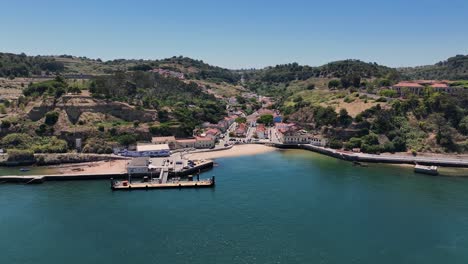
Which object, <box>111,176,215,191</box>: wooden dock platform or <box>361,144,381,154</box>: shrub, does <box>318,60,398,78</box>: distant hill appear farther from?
<box>111,176,215,191</box>: wooden dock platform

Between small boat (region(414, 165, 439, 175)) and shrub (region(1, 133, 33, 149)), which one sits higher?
shrub (region(1, 133, 33, 149))

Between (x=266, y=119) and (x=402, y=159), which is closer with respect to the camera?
(x=402, y=159)

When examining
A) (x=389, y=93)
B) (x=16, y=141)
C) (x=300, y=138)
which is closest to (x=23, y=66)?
(x=16, y=141)

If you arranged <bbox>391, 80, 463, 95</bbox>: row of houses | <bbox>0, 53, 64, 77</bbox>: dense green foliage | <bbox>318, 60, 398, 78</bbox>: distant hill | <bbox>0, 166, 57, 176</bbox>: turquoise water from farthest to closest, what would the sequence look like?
<bbox>318, 60, 398, 78</bbox>: distant hill < <bbox>0, 53, 64, 77</bbox>: dense green foliage < <bbox>391, 80, 463, 95</bbox>: row of houses < <bbox>0, 166, 57, 176</bbox>: turquoise water

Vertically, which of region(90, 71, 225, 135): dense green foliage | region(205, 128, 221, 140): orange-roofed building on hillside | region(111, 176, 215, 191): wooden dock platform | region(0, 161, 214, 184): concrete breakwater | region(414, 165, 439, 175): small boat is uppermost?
region(90, 71, 225, 135): dense green foliage

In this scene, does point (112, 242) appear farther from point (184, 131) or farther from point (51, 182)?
point (184, 131)

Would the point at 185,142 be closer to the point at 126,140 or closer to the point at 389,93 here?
the point at 126,140

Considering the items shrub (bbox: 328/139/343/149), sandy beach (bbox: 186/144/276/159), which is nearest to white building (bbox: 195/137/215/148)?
sandy beach (bbox: 186/144/276/159)
